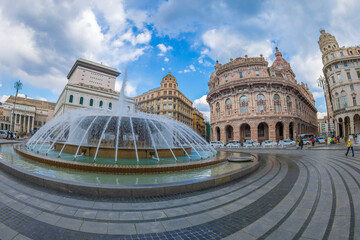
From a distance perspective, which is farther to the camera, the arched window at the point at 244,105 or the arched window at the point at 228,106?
the arched window at the point at 228,106

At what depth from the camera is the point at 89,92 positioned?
46.8 m

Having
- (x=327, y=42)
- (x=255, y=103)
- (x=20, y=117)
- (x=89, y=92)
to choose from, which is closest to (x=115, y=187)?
(x=255, y=103)

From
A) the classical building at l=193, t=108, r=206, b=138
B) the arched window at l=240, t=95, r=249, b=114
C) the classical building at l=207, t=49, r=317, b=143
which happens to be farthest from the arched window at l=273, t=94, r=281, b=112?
the classical building at l=193, t=108, r=206, b=138

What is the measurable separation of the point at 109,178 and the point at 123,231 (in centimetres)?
303

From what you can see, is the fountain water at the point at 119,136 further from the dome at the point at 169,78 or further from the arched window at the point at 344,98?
the arched window at the point at 344,98

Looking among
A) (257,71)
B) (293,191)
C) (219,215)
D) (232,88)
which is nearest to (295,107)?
(257,71)

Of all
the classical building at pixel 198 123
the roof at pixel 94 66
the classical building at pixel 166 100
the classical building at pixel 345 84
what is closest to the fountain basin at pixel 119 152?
the classical building at pixel 166 100

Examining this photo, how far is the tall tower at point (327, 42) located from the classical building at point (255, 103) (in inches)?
785

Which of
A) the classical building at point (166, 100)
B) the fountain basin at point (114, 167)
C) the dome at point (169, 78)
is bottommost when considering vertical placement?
the fountain basin at point (114, 167)

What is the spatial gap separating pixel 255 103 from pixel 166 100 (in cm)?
2900

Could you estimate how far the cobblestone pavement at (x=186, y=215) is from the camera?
2.62 metres

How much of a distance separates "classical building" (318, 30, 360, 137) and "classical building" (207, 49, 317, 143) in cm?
1027

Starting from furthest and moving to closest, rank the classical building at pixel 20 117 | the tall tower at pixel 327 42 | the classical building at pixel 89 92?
the classical building at pixel 20 117 → the tall tower at pixel 327 42 → the classical building at pixel 89 92

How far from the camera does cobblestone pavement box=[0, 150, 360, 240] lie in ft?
8.60
